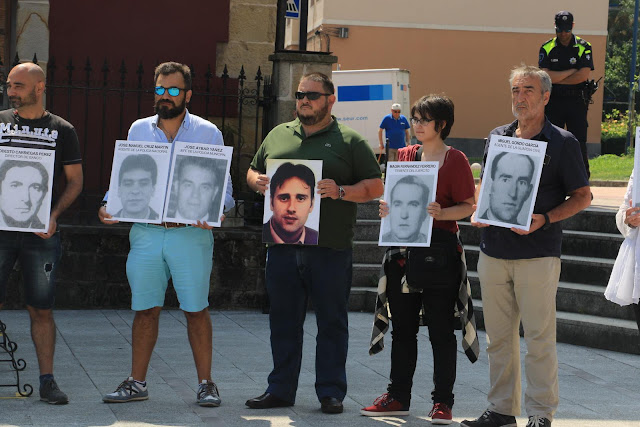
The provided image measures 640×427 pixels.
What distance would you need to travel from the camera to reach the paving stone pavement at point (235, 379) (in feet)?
20.8

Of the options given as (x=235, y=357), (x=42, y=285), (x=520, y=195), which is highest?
(x=520, y=195)

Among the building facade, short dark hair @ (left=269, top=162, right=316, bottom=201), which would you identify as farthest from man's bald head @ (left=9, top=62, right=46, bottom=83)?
the building facade

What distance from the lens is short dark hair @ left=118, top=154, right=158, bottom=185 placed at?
252 inches

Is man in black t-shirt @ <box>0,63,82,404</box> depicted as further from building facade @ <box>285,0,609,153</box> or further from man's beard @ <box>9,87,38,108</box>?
building facade @ <box>285,0,609,153</box>

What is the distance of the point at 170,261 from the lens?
6.46 meters

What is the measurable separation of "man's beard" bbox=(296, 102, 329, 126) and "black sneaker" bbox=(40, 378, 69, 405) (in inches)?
85.4

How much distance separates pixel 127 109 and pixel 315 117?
552cm

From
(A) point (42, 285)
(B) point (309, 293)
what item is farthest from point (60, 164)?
(B) point (309, 293)

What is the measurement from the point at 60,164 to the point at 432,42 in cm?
2919

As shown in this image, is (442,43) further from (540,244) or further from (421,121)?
(540,244)

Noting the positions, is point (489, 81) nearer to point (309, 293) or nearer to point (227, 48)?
point (227, 48)

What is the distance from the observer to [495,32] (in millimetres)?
34938

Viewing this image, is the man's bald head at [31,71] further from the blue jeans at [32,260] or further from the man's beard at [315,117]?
the man's beard at [315,117]

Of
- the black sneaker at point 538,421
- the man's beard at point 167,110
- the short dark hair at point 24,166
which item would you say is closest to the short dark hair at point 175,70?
the man's beard at point 167,110
